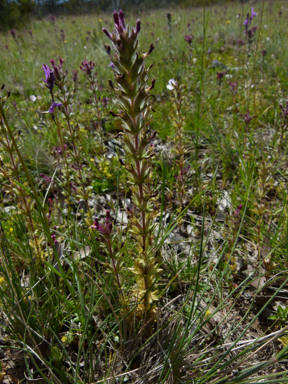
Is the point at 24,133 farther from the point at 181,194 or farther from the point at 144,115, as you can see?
the point at 144,115

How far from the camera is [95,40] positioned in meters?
8.29

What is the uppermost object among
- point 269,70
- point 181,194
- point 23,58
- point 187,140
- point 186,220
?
point 23,58

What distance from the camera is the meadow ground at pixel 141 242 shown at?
1.25 meters

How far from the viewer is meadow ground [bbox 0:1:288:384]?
4.09 ft

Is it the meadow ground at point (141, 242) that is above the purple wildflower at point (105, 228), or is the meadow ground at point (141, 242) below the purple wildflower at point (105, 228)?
below

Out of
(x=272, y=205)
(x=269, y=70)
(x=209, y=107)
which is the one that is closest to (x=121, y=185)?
(x=272, y=205)

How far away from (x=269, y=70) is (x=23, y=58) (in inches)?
265

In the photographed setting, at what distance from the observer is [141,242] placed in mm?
1415

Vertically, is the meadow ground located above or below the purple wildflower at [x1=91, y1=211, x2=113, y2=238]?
below

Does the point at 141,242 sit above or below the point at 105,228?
below

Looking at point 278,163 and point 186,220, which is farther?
→ point 278,163

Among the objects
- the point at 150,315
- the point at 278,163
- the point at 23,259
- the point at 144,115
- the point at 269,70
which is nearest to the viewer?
the point at 144,115

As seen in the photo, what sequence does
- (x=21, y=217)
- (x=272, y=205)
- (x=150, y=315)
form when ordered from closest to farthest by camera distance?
1. (x=150, y=315)
2. (x=21, y=217)
3. (x=272, y=205)

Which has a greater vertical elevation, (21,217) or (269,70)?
(269,70)
